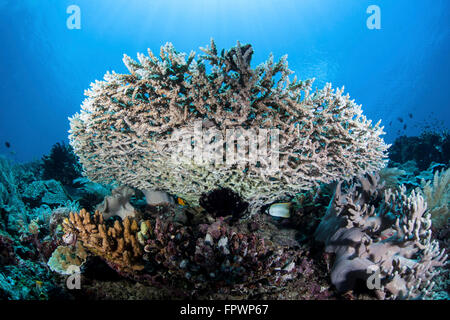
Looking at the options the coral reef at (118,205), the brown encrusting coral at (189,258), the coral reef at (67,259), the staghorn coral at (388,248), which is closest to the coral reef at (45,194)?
the coral reef at (118,205)

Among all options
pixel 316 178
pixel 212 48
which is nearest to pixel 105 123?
pixel 212 48

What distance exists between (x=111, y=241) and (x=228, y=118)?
2558 mm

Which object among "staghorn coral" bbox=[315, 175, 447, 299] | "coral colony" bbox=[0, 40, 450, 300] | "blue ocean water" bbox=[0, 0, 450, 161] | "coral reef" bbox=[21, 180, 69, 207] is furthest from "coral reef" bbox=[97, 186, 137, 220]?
"blue ocean water" bbox=[0, 0, 450, 161]

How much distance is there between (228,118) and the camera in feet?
11.4

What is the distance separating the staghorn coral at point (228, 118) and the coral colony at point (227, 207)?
0.02 metres

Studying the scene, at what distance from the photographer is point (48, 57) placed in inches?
3457

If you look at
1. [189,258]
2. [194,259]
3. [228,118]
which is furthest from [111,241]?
[228,118]

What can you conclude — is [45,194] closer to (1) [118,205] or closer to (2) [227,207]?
(1) [118,205]

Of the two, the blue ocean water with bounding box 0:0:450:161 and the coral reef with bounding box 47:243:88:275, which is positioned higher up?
the blue ocean water with bounding box 0:0:450:161

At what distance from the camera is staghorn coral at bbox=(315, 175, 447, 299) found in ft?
8.82

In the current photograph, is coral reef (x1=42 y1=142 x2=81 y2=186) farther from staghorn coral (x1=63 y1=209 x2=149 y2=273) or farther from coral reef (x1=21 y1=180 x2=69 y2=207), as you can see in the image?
staghorn coral (x1=63 y1=209 x2=149 y2=273)

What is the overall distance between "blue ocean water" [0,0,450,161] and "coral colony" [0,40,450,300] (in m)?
89.2

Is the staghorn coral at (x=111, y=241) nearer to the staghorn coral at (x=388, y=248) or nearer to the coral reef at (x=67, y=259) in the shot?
the coral reef at (x=67, y=259)

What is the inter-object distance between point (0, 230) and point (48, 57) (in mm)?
114942
